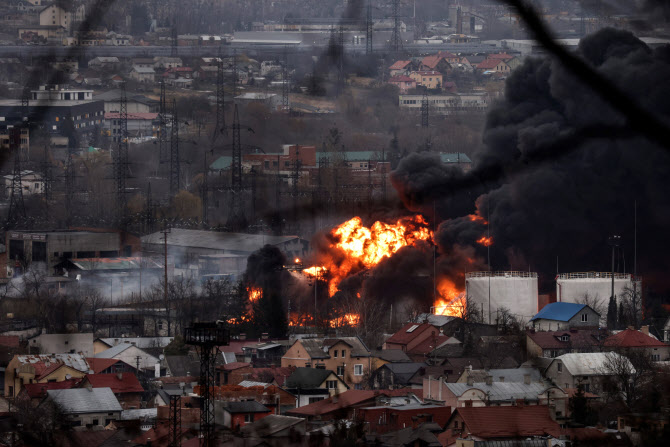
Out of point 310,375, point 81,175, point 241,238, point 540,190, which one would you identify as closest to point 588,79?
point 310,375

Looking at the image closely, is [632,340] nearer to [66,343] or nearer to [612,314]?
[612,314]

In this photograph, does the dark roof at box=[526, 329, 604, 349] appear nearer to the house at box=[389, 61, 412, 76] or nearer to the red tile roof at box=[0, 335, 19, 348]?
the red tile roof at box=[0, 335, 19, 348]

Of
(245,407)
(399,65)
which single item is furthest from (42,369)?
(399,65)

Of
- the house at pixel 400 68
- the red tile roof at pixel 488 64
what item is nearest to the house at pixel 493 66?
the red tile roof at pixel 488 64

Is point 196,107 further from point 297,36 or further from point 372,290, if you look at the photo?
point 372,290

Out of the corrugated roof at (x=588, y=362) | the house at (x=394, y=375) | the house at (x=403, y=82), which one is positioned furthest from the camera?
the house at (x=403, y=82)

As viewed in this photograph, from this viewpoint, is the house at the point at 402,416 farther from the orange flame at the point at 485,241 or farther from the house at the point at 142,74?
the house at the point at 142,74
